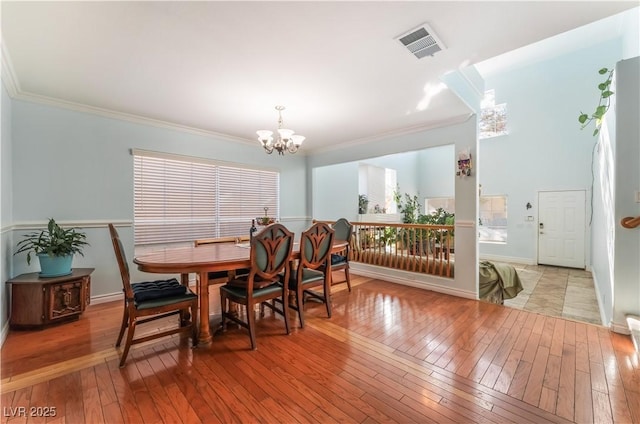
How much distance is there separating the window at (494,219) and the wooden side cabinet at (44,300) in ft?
27.5

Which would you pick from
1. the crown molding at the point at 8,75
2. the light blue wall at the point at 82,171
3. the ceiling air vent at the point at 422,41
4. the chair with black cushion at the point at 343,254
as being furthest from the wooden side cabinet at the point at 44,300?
the ceiling air vent at the point at 422,41

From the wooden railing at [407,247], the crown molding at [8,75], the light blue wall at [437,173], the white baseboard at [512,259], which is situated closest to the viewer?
the crown molding at [8,75]

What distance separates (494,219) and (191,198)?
7.34 meters

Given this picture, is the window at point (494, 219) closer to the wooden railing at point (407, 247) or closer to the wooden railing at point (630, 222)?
the wooden railing at point (407, 247)

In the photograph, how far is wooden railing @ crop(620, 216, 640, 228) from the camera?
91.6 inches

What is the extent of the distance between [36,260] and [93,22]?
2.78 meters

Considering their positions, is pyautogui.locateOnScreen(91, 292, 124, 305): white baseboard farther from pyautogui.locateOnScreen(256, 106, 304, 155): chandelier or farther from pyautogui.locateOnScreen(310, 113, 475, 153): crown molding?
pyautogui.locateOnScreen(310, 113, 475, 153): crown molding

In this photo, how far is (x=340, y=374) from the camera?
195 cm

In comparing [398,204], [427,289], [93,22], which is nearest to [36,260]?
[93,22]

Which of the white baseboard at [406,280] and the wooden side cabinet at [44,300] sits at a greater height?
the wooden side cabinet at [44,300]

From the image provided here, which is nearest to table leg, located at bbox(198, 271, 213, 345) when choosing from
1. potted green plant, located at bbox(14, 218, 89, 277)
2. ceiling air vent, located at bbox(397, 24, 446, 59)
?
potted green plant, located at bbox(14, 218, 89, 277)

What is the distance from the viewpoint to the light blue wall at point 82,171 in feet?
9.70

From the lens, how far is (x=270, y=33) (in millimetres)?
1898

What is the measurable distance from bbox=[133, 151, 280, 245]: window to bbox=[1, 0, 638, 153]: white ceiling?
0.89m
